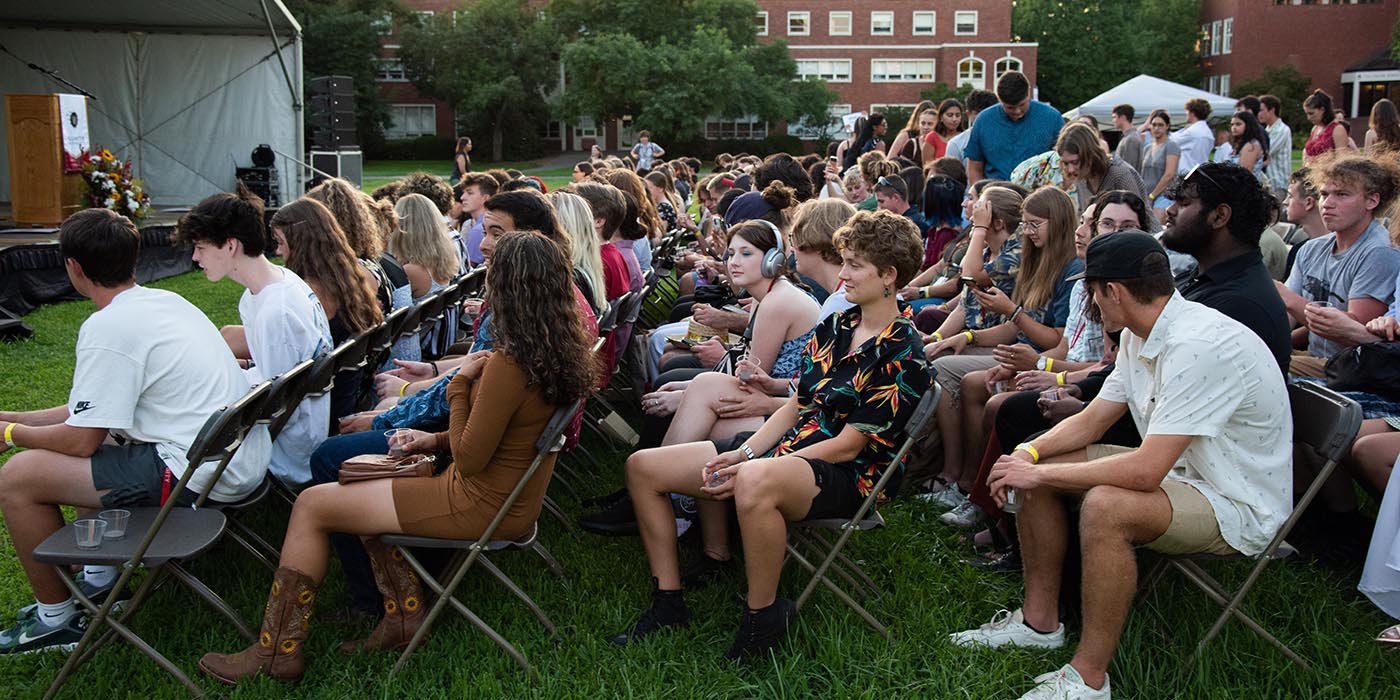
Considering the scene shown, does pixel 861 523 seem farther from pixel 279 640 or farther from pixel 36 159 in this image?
pixel 36 159

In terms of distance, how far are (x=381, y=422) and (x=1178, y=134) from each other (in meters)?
13.2

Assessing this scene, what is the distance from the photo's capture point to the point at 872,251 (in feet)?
12.6

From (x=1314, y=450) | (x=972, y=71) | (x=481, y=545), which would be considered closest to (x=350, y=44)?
(x=972, y=71)

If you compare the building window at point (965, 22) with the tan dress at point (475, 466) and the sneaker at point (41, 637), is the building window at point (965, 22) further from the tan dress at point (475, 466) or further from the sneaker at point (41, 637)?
the sneaker at point (41, 637)

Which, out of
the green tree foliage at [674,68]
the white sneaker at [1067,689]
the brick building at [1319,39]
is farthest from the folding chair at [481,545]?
the brick building at [1319,39]

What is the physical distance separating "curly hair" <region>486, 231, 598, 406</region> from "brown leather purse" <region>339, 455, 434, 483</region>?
48 centimetres

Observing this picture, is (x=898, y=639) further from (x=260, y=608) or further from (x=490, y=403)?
(x=260, y=608)

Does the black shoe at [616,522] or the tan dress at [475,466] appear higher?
the tan dress at [475,466]

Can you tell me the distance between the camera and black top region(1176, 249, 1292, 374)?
146 inches

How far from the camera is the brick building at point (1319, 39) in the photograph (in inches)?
2243

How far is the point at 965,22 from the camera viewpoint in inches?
2559

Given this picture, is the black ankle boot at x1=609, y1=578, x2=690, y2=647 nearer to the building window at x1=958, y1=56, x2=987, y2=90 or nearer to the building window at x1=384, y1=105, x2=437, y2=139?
the building window at x1=384, y1=105, x2=437, y2=139

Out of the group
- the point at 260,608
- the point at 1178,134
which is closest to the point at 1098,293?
the point at 260,608

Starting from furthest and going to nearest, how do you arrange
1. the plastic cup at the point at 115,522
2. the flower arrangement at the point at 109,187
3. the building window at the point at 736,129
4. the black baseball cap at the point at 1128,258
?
the building window at the point at 736,129 → the flower arrangement at the point at 109,187 → the plastic cup at the point at 115,522 → the black baseball cap at the point at 1128,258
